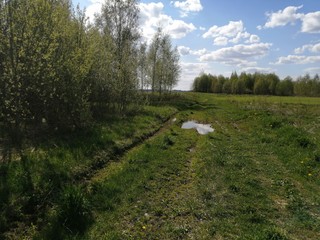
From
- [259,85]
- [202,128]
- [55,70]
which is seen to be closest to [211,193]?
[55,70]

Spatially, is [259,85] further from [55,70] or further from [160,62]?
[55,70]

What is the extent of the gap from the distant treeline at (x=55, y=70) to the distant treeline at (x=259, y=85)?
104310 mm

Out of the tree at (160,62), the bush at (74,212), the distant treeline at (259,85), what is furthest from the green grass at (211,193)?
the distant treeline at (259,85)

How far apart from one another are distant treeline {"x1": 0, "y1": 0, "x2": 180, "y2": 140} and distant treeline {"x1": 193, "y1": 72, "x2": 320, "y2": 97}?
342 feet

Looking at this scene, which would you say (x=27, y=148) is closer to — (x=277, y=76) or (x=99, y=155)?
A: (x=99, y=155)

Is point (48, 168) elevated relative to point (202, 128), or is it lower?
elevated

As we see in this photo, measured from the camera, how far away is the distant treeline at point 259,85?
11819cm

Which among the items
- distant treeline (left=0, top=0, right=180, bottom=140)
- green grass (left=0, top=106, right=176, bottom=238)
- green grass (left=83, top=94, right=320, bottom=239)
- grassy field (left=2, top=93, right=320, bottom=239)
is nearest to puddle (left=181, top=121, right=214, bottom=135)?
distant treeline (left=0, top=0, right=180, bottom=140)

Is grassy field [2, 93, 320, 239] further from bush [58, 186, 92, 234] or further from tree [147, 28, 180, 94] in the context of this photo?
tree [147, 28, 180, 94]

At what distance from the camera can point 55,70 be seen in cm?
1591

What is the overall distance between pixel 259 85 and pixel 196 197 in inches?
4892

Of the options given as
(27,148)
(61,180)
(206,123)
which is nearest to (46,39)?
(27,148)

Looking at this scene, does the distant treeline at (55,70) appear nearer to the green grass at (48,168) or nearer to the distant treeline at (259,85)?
the green grass at (48,168)

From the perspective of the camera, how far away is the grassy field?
7.63 meters
